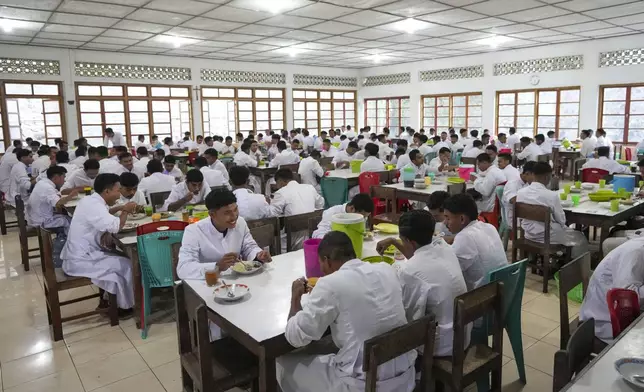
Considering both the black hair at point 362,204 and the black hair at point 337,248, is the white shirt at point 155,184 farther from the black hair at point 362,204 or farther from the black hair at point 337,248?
the black hair at point 337,248

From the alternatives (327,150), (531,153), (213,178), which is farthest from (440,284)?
(531,153)

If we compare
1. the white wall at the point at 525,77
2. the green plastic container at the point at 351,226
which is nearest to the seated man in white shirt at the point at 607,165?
the white wall at the point at 525,77

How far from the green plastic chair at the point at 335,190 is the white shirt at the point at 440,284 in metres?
3.69

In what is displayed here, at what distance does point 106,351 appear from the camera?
348cm

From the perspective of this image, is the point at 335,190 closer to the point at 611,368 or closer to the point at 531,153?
the point at 611,368

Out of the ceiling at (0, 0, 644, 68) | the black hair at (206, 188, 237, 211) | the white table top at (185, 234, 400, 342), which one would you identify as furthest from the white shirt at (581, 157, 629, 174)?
the black hair at (206, 188, 237, 211)

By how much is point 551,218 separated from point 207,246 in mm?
3068

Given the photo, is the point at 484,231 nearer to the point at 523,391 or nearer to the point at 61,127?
the point at 523,391

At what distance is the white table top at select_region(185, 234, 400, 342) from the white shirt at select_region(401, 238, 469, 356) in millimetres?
655

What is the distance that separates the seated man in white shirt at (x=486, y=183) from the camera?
5.55 meters

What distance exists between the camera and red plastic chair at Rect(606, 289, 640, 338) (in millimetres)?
2115

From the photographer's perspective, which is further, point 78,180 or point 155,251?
point 78,180

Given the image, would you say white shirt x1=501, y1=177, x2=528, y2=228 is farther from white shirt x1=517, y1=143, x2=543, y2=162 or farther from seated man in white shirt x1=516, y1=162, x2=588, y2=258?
white shirt x1=517, y1=143, x2=543, y2=162

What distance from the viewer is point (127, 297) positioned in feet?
12.9
